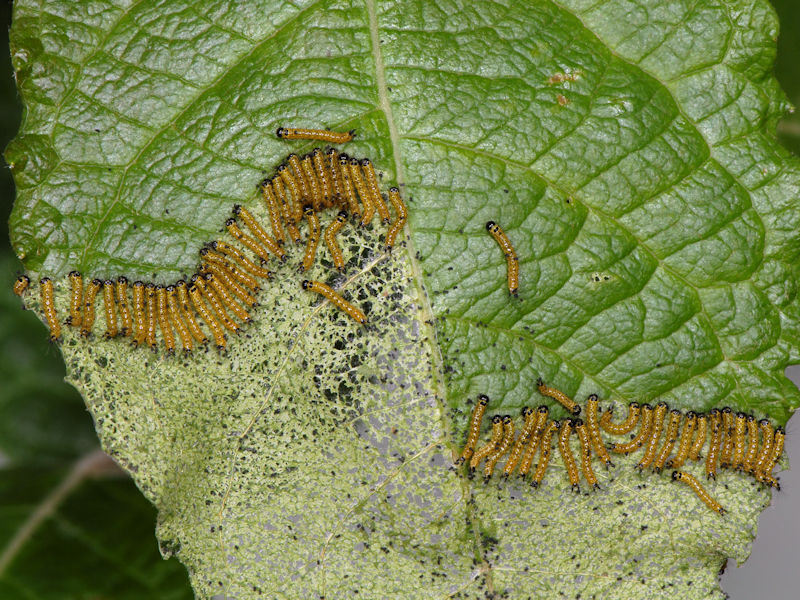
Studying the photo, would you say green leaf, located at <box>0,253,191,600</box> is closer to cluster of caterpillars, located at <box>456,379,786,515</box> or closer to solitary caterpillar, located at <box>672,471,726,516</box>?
cluster of caterpillars, located at <box>456,379,786,515</box>

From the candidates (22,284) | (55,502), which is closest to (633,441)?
(22,284)

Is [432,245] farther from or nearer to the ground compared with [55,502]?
farther from the ground

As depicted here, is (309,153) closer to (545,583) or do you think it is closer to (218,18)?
(218,18)

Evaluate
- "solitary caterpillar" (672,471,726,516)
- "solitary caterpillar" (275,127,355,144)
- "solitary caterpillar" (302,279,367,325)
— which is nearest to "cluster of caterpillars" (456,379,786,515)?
"solitary caterpillar" (672,471,726,516)

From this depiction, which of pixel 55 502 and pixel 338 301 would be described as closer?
pixel 338 301

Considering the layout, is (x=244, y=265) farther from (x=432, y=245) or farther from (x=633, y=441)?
(x=633, y=441)

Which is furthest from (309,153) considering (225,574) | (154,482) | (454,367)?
(225,574)
